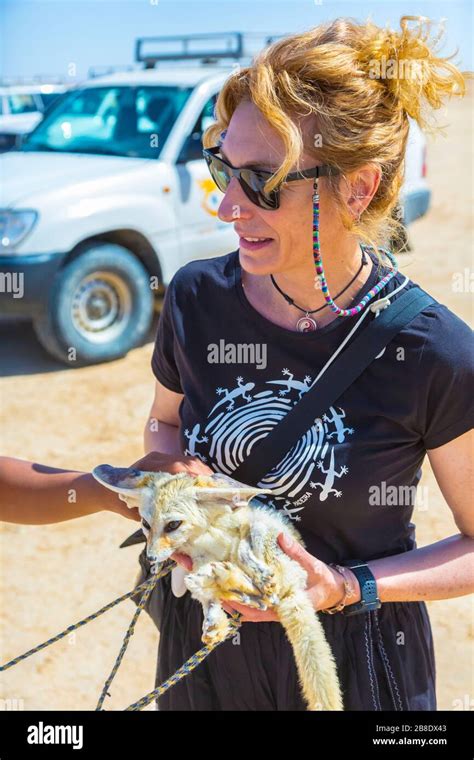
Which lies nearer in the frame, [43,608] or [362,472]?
[362,472]

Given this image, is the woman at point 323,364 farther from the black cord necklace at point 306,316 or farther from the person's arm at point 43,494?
the person's arm at point 43,494

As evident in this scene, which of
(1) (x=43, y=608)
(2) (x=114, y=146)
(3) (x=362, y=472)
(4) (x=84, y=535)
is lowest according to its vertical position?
(1) (x=43, y=608)

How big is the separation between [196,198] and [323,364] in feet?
19.4

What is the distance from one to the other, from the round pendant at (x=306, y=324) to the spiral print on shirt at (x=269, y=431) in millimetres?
127

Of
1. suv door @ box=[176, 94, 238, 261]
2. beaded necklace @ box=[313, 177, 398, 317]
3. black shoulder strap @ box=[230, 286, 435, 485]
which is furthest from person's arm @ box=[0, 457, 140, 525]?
suv door @ box=[176, 94, 238, 261]

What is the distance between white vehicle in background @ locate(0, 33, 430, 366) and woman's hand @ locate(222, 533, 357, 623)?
537cm

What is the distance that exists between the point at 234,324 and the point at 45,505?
2.28 feet

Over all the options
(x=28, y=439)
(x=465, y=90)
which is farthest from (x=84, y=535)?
(x=465, y=90)

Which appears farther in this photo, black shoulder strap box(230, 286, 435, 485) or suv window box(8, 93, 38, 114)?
suv window box(8, 93, 38, 114)

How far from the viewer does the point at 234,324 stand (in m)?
2.14

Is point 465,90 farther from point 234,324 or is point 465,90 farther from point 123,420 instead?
point 123,420

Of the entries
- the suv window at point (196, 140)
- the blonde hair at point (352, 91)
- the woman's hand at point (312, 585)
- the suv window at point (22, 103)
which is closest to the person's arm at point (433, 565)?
the woman's hand at point (312, 585)

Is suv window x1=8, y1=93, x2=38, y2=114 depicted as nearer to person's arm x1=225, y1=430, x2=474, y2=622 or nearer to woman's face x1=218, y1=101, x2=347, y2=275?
woman's face x1=218, y1=101, x2=347, y2=275

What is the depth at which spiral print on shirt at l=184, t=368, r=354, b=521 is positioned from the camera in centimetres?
192
